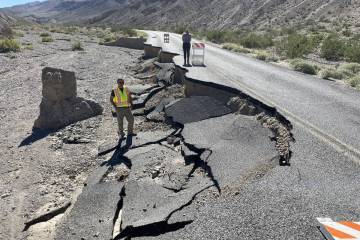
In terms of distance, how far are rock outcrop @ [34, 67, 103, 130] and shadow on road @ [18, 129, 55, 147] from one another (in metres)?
0.26

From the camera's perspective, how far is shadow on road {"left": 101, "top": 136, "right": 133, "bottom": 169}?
8414 mm

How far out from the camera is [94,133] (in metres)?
11.4

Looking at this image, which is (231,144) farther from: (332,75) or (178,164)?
(332,75)

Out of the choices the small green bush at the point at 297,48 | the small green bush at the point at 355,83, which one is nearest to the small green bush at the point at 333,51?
the small green bush at the point at 297,48

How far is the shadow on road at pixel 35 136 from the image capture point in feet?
35.7

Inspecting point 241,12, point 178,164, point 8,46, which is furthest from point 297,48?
point 241,12

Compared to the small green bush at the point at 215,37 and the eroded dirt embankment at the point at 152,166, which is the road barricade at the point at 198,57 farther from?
the small green bush at the point at 215,37

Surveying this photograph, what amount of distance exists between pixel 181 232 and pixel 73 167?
15.4ft

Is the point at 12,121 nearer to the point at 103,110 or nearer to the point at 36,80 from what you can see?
the point at 103,110

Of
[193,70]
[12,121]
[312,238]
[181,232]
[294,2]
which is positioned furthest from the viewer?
[294,2]

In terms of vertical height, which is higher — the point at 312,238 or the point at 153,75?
the point at 312,238

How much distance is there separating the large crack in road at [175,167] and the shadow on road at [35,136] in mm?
2571

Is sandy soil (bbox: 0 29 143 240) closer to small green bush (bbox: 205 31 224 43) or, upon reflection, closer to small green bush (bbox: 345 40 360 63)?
small green bush (bbox: 345 40 360 63)

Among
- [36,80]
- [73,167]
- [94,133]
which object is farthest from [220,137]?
[36,80]
